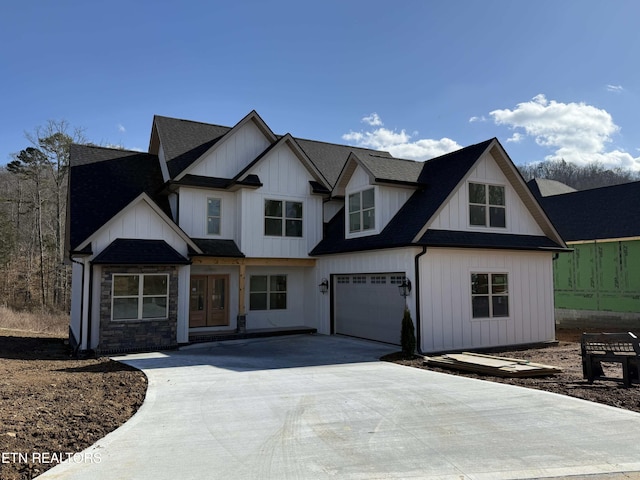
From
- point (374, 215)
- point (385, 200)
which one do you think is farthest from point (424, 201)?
point (374, 215)

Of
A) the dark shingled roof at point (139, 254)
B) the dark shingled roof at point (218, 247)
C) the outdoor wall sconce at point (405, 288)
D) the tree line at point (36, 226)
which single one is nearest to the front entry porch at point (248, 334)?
the dark shingled roof at point (218, 247)

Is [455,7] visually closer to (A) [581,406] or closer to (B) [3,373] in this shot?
(A) [581,406]

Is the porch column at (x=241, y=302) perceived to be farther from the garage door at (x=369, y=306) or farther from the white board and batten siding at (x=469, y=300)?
the white board and batten siding at (x=469, y=300)

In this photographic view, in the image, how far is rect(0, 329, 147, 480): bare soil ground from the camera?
527 cm

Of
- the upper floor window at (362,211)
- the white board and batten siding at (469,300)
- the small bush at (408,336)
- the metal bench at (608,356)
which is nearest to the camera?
the metal bench at (608,356)

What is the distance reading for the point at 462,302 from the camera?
14.2 m

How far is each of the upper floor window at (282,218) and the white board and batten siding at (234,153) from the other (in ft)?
6.15

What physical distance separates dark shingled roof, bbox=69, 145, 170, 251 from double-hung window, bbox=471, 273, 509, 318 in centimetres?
1110

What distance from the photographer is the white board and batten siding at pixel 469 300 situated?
13.7m

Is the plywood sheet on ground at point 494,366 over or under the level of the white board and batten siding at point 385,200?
under

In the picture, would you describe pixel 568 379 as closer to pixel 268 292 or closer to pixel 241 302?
pixel 241 302

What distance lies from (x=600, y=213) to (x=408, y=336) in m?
16.0

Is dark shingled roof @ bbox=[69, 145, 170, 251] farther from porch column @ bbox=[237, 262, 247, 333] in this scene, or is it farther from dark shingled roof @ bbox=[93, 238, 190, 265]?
porch column @ bbox=[237, 262, 247, 333]

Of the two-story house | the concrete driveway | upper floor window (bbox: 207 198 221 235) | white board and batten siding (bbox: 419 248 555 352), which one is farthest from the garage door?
upper floor window (bbox: 207 198 221 235)
